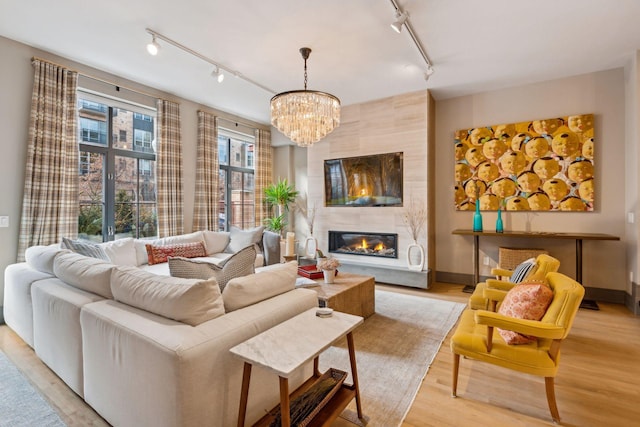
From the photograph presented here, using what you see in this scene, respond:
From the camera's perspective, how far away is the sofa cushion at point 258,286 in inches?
68.9

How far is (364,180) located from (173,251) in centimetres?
319

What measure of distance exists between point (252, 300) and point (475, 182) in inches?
165

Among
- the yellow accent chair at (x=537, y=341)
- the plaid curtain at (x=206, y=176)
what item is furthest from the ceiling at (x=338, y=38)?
the yellow accent chair at (x=537, y=341)

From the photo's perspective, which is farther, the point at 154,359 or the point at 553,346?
the point at 553,346

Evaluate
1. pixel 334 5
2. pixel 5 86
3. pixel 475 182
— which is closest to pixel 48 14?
pixel 5 86

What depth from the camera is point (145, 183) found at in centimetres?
471

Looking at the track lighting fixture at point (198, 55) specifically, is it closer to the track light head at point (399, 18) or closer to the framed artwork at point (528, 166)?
the track light head at point (399, 18)

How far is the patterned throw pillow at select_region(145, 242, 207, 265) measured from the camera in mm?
4078

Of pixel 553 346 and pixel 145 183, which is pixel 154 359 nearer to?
pixel 553 346

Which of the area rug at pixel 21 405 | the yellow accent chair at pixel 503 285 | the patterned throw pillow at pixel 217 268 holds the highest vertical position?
the patterned throw pillow at pixel 217 268

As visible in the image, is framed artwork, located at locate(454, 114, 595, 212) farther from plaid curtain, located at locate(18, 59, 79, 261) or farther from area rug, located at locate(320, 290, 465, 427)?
plaid curtain, located at locate(18, 59, 79, 261)

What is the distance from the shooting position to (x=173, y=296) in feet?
5.07

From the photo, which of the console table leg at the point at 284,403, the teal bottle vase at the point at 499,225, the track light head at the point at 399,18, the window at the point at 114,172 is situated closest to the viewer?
the console table leg at the point at 284,403

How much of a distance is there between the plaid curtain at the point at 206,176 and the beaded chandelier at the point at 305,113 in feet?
8.03
